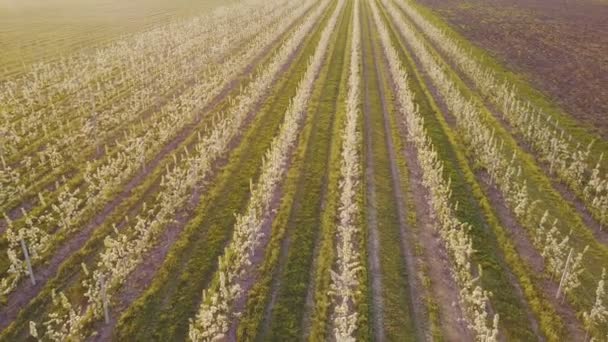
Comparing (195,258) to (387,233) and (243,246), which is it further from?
(387,233)

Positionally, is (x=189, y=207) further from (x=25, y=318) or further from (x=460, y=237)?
(x=460, y=237)

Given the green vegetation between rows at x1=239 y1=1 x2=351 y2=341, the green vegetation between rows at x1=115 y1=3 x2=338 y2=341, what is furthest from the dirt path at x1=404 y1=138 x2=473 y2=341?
the green vegetation between rows at x1=115 y1=3 x2=338 y2=341

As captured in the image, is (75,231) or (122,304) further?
(75,231)

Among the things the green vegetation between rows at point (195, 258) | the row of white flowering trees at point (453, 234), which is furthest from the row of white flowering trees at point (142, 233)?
the row of white flowering trees at point (453, 234)

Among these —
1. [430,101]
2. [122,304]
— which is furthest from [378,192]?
[430,101]

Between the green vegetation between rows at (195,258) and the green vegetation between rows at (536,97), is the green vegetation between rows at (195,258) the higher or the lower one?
the lower one

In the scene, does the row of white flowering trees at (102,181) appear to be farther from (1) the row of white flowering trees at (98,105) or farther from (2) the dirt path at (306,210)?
(2) the dirt path at (306,210)
